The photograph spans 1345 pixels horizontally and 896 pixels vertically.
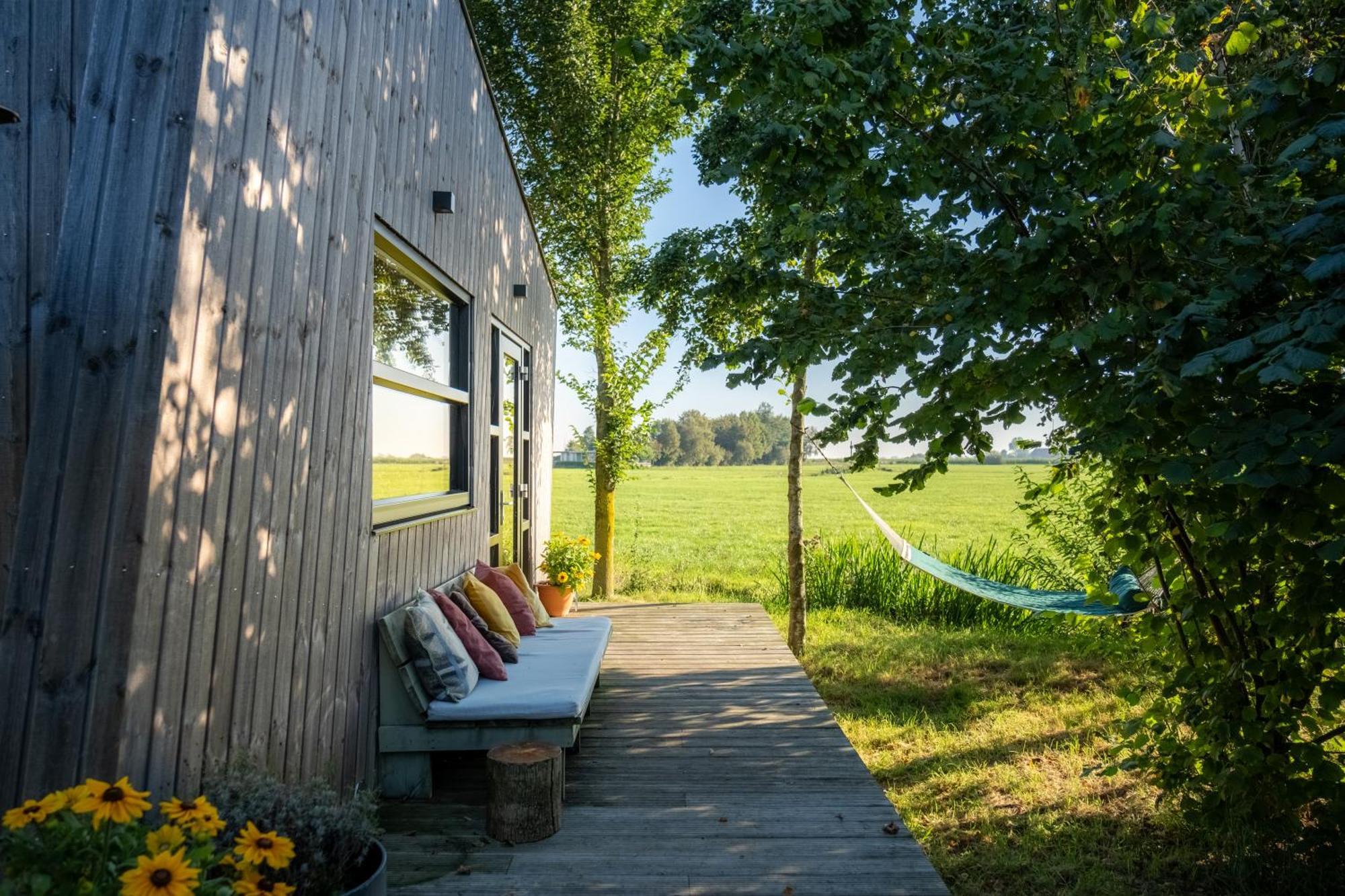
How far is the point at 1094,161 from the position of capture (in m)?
2.75

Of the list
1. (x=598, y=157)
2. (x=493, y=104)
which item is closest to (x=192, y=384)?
(x=493, y=104)

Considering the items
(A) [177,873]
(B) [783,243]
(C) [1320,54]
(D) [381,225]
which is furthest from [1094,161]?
(A) [177,873]

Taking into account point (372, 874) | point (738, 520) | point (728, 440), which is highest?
point (728, 440)

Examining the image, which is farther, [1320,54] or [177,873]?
[1320,54]

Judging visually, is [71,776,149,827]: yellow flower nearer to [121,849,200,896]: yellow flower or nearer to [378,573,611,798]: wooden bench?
[121,849,200,896]: yellow flower

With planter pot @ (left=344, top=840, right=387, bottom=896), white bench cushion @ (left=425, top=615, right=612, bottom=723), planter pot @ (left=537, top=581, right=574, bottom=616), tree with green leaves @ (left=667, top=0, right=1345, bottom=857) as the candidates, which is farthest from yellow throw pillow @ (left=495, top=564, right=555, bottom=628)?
planter pot @ (left=344, top=840, right=387, bottom=896)

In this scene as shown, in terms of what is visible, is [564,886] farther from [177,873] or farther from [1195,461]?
[1195,461]

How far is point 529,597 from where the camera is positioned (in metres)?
5.09

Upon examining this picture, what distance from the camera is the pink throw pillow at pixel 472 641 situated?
142 inches

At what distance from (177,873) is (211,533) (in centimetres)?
93

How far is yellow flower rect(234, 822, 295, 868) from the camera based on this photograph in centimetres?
154

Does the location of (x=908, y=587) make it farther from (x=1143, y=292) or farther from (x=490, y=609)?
(x=1143, y=292)

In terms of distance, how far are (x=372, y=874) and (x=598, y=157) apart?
7.95 m

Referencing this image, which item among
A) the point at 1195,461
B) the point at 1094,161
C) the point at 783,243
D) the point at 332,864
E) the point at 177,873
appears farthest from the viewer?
the point at 783,243
